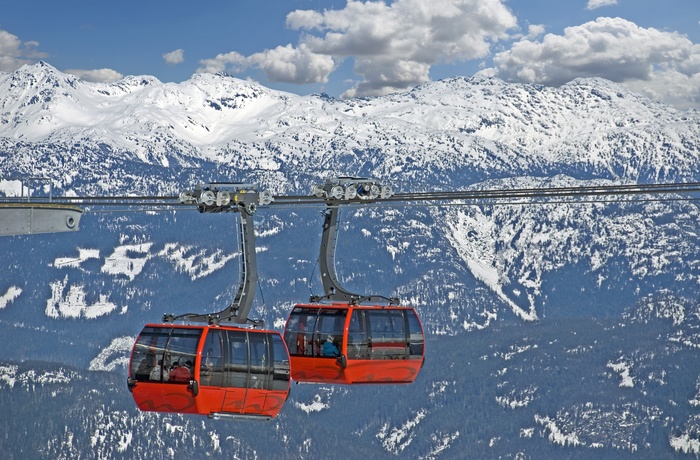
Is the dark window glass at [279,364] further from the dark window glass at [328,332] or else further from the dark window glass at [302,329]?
the dark window glass at [302,329]

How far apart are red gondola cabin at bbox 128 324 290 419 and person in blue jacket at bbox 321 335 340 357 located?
12.4ft

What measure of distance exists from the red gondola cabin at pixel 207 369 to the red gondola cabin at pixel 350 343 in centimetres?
384

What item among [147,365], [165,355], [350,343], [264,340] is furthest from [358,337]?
[147,365]

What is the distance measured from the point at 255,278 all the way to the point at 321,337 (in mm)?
5517

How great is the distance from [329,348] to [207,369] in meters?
7.27

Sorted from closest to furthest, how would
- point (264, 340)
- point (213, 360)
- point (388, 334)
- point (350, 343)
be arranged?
point (213, 360), point (264, 340), point (350, 343), point (388, 334)

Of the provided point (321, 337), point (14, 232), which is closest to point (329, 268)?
point (321, 337)

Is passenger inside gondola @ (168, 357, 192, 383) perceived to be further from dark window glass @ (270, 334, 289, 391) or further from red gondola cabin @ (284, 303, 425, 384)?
red gondola cabin @ (284, 303, 425, 384)

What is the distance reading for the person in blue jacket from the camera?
175 ft

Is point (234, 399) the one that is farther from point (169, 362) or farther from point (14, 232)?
point (14, 232)

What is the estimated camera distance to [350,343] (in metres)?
53.1

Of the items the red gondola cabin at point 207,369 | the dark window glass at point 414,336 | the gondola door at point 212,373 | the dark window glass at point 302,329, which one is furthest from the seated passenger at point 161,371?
the dark window glass at point 414,336

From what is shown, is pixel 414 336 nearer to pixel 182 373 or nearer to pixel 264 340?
pixel 264 340

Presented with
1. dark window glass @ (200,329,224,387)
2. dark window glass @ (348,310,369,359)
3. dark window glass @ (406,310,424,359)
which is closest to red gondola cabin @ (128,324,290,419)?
dark window glass @ (200,329,224,387)
